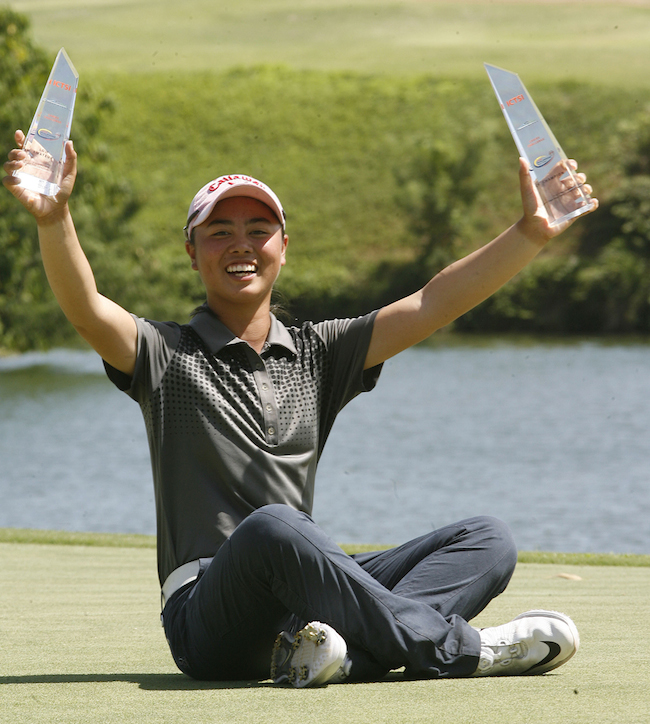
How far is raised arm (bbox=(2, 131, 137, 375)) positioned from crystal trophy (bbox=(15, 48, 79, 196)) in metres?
0.02

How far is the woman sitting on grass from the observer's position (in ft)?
8.98

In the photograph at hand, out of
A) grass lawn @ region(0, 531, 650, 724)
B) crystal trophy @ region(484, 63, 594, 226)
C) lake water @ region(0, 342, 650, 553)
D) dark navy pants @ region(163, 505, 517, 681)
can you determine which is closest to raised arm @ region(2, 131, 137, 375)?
dark navy pants @ region(163, 505, 517, 681)

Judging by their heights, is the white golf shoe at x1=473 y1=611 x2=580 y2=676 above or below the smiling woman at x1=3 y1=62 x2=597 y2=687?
below

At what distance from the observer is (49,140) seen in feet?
9.29

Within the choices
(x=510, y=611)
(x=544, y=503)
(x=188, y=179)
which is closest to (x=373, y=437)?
(x=544, y=503)

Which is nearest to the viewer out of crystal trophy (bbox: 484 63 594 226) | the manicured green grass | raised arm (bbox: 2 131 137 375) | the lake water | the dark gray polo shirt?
raised arm (bbox: 2 131 137 375)

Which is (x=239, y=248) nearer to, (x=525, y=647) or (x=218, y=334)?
(x=218, y=334)

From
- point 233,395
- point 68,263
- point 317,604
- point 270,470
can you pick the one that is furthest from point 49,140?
point 317,604

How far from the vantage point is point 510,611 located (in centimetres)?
427

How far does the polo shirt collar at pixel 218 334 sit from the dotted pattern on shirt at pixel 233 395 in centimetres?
2

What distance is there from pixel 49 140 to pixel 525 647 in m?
1.77

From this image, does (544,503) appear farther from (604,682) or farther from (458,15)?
(458,15)

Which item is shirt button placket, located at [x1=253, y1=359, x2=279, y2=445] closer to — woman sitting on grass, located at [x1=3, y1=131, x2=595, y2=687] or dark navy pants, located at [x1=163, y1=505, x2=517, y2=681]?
woman sitting on grass, located at [x1=3, y1=131, x2=595, y2=687]

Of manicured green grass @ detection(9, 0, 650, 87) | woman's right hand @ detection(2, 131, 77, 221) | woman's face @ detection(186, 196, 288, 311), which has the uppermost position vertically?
woman's right hand @ detection(2, 131, 77, 221)
